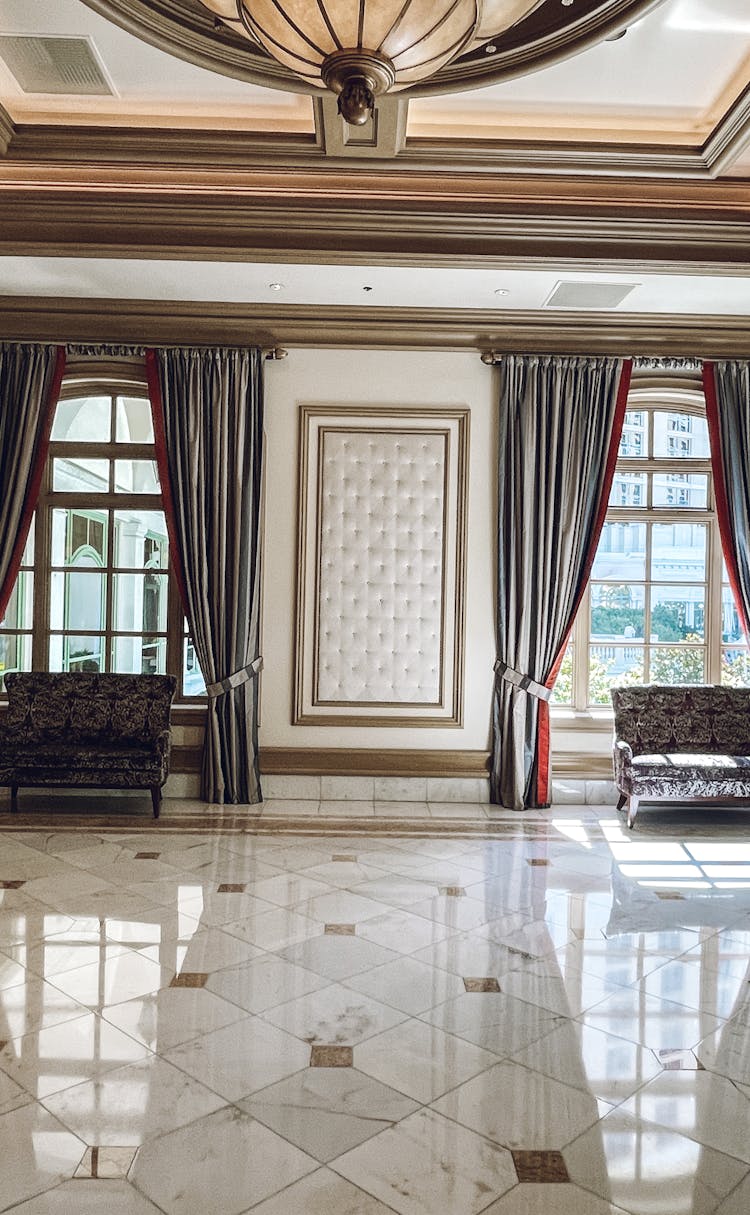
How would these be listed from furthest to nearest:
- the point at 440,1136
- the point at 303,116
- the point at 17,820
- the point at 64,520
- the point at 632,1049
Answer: the point at 64,520
the point at 17,820
the point at 303,116
the point at 632,1049
the point at 440,1136

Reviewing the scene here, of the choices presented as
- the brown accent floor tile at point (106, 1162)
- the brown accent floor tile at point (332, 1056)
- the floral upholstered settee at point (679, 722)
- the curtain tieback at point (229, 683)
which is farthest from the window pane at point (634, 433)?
the brown accent floor tile at point (106, 1162)

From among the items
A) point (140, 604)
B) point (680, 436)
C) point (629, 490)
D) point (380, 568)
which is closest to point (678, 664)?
point (629, 490)

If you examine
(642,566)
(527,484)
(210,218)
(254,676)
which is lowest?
(254,676)

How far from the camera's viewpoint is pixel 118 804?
6164mm

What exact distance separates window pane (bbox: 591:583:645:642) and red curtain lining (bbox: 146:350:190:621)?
2869 mm

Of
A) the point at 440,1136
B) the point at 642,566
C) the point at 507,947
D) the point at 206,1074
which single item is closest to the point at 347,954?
the point at 507,947

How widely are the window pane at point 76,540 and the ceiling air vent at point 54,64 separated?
2883mm

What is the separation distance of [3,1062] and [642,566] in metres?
5.23

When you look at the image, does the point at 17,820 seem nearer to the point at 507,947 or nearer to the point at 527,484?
the point at 507,947

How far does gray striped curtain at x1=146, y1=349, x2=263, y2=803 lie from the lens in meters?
6.27

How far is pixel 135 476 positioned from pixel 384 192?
262 centimetres

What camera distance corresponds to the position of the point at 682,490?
22.3ft

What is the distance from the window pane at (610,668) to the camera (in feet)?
22.1

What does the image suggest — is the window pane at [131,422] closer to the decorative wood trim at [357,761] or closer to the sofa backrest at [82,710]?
the sofa backrest at [82,710]
